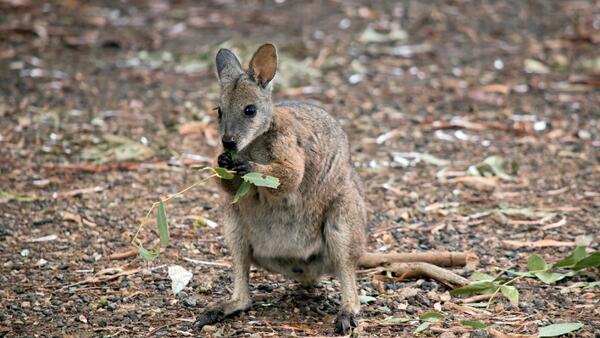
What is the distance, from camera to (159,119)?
821cm

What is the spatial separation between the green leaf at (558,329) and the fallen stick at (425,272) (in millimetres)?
715

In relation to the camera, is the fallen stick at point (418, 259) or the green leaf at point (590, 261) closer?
the green leaf at point (590, 261)

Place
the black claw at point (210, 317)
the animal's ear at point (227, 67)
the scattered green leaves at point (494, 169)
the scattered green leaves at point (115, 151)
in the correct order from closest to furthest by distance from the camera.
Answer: the black claw at point (210, 317) < the animal's ear at point (227, 67) < the scattered green leaves at point (494, 169) < the scattered green leaves at point (115, 151)

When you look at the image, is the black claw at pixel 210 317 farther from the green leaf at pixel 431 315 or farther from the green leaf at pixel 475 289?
the green leaf at pixel 475 289

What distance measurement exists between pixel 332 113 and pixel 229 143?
414 cm

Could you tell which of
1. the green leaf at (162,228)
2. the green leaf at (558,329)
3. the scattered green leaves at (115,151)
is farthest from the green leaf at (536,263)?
the scattered green leaves at (115,151)

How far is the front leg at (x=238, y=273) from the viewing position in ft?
15.3

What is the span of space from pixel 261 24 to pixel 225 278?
20.5ft

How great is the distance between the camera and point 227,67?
4699 millimetres

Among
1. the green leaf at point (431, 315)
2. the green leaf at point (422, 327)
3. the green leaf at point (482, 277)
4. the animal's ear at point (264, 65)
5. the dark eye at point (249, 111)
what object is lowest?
the green leaf at point (482, 277)

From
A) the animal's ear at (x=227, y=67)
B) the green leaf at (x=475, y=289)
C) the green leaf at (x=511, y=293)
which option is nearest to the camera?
the animal's ear at (x=227, y=67)

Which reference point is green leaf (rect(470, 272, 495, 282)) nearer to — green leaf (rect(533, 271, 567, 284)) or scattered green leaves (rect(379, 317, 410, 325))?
green leaf (rect(533, 271, 567, 284))

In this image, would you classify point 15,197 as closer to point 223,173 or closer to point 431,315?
point 223,173

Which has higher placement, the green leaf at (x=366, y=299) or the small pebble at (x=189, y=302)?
the small pebble at (x=189, y=302)
